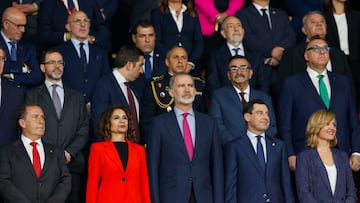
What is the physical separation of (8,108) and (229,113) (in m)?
2.16

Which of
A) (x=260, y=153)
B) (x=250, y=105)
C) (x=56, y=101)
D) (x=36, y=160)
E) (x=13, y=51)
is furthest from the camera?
(x=13, y=51)

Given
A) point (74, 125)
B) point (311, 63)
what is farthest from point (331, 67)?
point (74, 125)

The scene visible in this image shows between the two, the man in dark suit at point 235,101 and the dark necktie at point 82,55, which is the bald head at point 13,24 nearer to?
the dark necktie at point 82,55

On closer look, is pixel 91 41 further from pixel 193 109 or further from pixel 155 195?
pixel 155 195

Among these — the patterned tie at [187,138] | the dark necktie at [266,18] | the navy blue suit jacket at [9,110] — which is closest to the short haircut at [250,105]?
the patterned tie at [187,138]

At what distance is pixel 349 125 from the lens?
30.3ft

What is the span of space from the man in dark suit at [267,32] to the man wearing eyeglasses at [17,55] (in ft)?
8.21

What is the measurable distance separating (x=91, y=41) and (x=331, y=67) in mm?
2714

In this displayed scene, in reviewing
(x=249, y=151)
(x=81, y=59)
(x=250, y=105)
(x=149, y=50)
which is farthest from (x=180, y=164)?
(x=149, y=50)

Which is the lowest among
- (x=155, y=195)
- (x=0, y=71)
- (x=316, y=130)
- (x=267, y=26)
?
(x=155, y=195)

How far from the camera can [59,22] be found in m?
10.6

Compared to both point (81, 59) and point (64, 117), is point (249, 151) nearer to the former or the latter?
point (64, 117)

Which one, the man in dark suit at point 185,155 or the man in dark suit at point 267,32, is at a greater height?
the man in dark suit at point 267,32

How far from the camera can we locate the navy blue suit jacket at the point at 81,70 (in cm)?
973
